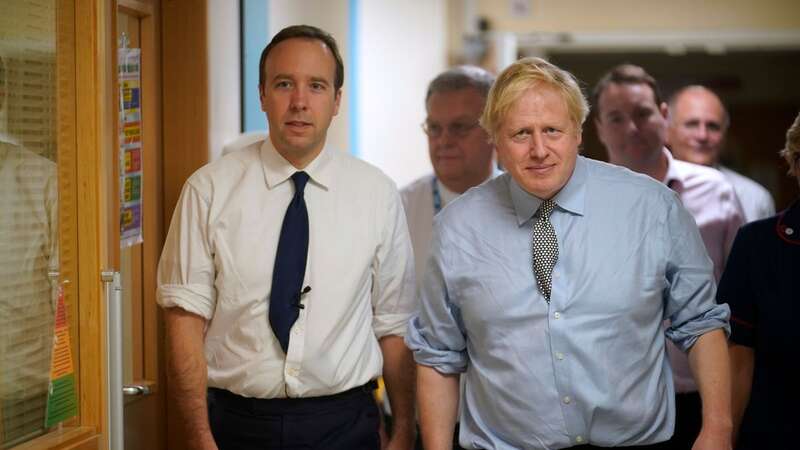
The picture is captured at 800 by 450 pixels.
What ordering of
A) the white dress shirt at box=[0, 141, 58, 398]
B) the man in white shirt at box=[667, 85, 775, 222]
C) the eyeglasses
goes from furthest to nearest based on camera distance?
the man in white shirt at box=[667, 85, 775, 222] < the eyeglasses < the white dress shirt at box=[0, 141, 58, 398]

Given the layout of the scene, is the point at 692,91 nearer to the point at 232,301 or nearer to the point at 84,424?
the point at 232,301

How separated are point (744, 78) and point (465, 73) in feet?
22.5

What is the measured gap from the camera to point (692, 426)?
3.37 meters

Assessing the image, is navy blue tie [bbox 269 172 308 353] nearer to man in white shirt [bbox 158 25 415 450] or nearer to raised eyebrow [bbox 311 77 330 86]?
man in white shirt [bbox 158 25 415 450]

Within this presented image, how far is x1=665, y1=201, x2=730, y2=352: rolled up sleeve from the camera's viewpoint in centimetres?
234

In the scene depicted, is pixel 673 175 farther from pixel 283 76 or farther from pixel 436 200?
pixel 283 76

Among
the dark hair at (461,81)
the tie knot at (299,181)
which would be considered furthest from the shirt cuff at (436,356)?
the dark hair at (461,81)

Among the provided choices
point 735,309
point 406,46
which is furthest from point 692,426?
point 406,46

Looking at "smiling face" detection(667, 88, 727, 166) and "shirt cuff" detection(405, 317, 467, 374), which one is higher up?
"smiling face" detection(667, 88, 727, 166)

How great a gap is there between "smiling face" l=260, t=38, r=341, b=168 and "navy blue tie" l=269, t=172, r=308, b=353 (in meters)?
0.10

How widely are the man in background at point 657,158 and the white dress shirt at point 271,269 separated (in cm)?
117

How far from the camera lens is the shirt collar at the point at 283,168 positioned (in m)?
2.66

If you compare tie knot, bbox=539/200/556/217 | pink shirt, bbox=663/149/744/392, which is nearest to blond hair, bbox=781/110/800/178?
tie knot, bbox=539/200/556/217

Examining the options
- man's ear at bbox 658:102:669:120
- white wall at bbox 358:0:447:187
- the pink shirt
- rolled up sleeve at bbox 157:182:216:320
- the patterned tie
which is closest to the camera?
the patterned tie
